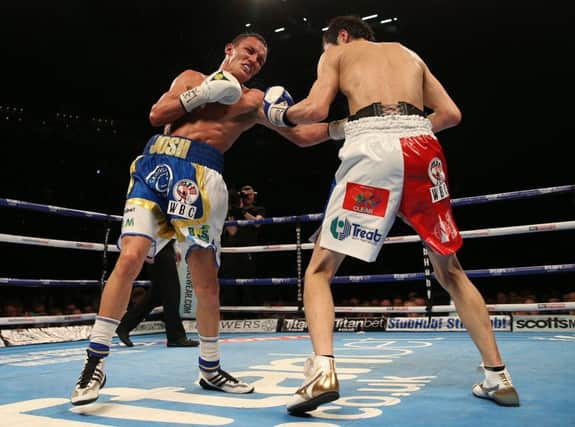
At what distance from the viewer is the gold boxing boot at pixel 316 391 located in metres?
1.22

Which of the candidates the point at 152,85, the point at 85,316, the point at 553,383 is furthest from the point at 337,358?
the point at 152,85

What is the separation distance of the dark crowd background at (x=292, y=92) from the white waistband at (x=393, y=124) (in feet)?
17.9

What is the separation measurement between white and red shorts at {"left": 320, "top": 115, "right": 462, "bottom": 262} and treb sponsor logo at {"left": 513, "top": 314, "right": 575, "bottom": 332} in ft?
8.05

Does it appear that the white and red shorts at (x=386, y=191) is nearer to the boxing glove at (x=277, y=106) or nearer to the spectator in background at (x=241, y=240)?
the boxing glove at (x=277, y=106)

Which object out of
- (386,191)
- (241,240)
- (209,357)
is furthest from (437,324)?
(386,191)

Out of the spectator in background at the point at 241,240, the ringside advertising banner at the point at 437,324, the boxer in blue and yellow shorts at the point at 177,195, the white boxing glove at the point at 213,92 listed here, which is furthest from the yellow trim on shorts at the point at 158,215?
the spectator in background at the point at 241,240

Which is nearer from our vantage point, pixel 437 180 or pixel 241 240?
pixel 437 180

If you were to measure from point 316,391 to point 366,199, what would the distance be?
21.5 inches

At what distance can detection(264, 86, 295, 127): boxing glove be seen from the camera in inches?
63.7

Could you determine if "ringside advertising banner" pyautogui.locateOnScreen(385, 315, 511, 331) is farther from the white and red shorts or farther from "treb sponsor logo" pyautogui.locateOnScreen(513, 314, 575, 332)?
the white and red shorts

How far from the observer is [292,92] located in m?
A: 8.91

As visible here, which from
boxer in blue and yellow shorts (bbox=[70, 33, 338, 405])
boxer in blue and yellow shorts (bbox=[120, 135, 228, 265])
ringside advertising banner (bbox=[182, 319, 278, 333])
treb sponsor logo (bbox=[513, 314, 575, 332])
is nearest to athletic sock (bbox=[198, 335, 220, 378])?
boxer in blue and yellow shorts (bbox=[70, 33, 338, 405])

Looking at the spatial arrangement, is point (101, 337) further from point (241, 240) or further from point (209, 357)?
point (241, 240)

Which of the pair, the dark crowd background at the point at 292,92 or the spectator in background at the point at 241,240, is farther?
the dark crowd background at the point at 292,92
